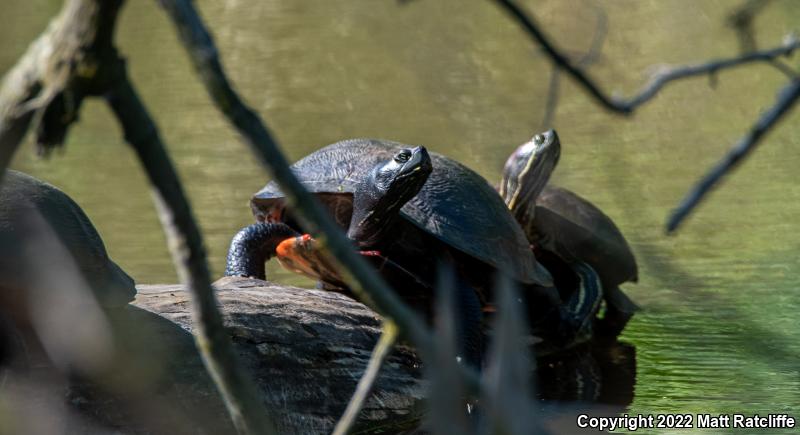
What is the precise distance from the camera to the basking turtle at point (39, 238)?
160 centimetres

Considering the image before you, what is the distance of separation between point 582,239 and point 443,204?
1.81ft

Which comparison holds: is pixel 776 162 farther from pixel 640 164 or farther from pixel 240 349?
pixel 240 349

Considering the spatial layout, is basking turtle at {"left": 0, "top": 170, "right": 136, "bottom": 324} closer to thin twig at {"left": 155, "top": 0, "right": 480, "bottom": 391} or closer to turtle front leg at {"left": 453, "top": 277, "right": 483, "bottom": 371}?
turtle front leg at {"left": 453, "top": 277, "right": 483, "bottom": 371}

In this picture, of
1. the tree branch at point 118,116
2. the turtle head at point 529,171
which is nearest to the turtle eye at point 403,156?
the turtle head at point 529,171

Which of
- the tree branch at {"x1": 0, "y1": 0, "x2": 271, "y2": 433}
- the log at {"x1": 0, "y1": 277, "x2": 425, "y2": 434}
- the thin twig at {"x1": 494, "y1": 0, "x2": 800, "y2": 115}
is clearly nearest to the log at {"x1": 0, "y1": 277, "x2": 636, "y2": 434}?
the log at {"x1": 0, "y1": 277, "x2": 425, "y2": 434}

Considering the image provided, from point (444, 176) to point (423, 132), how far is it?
6.93 feet

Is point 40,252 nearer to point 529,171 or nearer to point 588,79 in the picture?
point 588,79

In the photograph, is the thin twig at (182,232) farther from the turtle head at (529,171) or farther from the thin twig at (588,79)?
the turtle head at (529,171)

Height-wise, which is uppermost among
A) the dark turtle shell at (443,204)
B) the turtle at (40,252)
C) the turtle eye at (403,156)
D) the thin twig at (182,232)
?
the thin twig at (182,232)

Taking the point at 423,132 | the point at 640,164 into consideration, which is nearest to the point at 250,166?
the point at 423,132

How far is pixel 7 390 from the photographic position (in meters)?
1.58

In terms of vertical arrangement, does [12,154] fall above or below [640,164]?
above

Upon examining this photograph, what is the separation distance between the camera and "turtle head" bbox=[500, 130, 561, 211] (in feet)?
9.06

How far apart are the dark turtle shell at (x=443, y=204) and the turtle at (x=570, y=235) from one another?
236 millimetres
